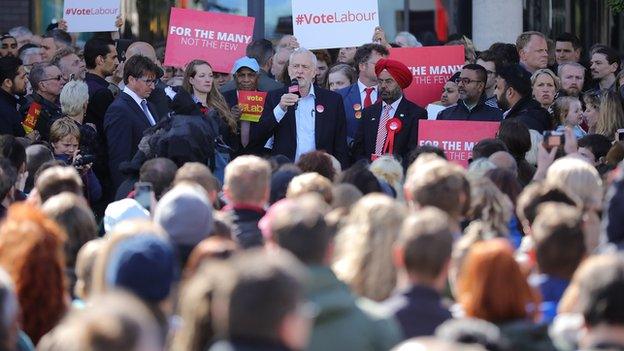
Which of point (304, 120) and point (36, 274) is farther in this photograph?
point (304, 120)

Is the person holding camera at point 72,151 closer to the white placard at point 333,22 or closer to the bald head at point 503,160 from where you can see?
the white placard at point 333,22

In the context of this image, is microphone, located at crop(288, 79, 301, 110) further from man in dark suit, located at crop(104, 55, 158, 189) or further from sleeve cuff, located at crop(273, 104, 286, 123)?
man in dark suit, located at crop(104, 55, 158, 189)

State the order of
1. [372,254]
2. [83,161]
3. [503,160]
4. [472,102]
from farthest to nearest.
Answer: [472,102], [83,161], [503,160], [372,254]

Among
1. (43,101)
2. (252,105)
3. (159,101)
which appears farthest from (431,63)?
(43,101)

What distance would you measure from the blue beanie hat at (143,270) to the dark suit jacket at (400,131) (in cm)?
619

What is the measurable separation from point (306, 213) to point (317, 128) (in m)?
6.15

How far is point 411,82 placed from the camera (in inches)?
463

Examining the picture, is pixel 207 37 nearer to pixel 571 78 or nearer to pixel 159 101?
pixel 159 101

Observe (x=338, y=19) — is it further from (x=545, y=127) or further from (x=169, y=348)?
(x=169, y=348)

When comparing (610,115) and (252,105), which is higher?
(252,105)

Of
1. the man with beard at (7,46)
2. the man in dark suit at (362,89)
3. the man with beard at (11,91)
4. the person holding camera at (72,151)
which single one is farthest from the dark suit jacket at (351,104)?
the man with beard at (7,46)

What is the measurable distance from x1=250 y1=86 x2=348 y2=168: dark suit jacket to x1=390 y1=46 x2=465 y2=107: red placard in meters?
1.20

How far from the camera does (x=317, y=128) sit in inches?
439

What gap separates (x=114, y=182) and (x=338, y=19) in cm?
281
